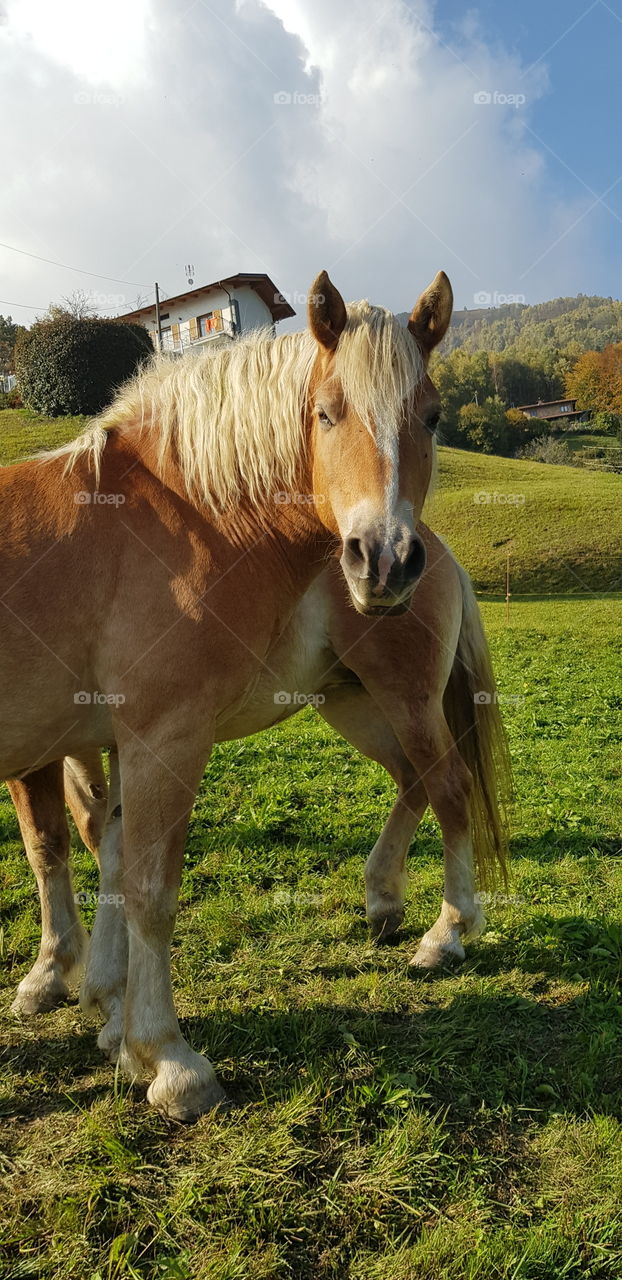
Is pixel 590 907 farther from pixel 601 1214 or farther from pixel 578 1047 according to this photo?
pixel 601 1214

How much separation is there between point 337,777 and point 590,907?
3167 mm

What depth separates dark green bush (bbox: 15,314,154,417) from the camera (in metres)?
31.1

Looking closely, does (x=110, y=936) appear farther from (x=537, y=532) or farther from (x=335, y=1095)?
(x=537, y=532)

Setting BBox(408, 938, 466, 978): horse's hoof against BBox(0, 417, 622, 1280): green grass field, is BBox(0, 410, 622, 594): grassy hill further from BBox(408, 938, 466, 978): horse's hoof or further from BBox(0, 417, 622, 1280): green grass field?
BBox(408, 938, 466, 978): horse's hoof

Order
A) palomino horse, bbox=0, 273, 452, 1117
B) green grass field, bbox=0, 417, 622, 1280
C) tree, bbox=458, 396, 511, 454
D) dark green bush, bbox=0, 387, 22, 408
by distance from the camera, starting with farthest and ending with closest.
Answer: tree, bbox=458, 396, 511, 454
dark green bush, bbox=0, 387, 22, 408
palomino horse, bbox=0, 273, 452, 1117
green grass field, bbox=0, 417, 622, 1280

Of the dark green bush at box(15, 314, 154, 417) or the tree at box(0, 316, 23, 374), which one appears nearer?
the dark green bush at box(15, 314, 154, 417)

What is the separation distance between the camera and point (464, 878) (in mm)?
4336

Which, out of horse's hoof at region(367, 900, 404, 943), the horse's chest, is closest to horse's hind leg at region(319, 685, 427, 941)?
horse's hoof at region(367, 900, 404, 943)

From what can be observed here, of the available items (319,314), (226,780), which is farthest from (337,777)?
(319,314)

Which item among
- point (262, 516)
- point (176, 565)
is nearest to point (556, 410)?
point (262, 516)

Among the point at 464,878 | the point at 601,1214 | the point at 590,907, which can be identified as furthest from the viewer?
the point at 590,907

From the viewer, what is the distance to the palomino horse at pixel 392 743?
3.87 metres

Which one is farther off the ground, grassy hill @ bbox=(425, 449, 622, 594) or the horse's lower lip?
grassy hill @ bbox=(425, 449, 622, 594)

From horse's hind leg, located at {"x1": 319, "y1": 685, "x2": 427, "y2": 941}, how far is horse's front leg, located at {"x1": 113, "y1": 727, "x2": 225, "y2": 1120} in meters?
1.65
